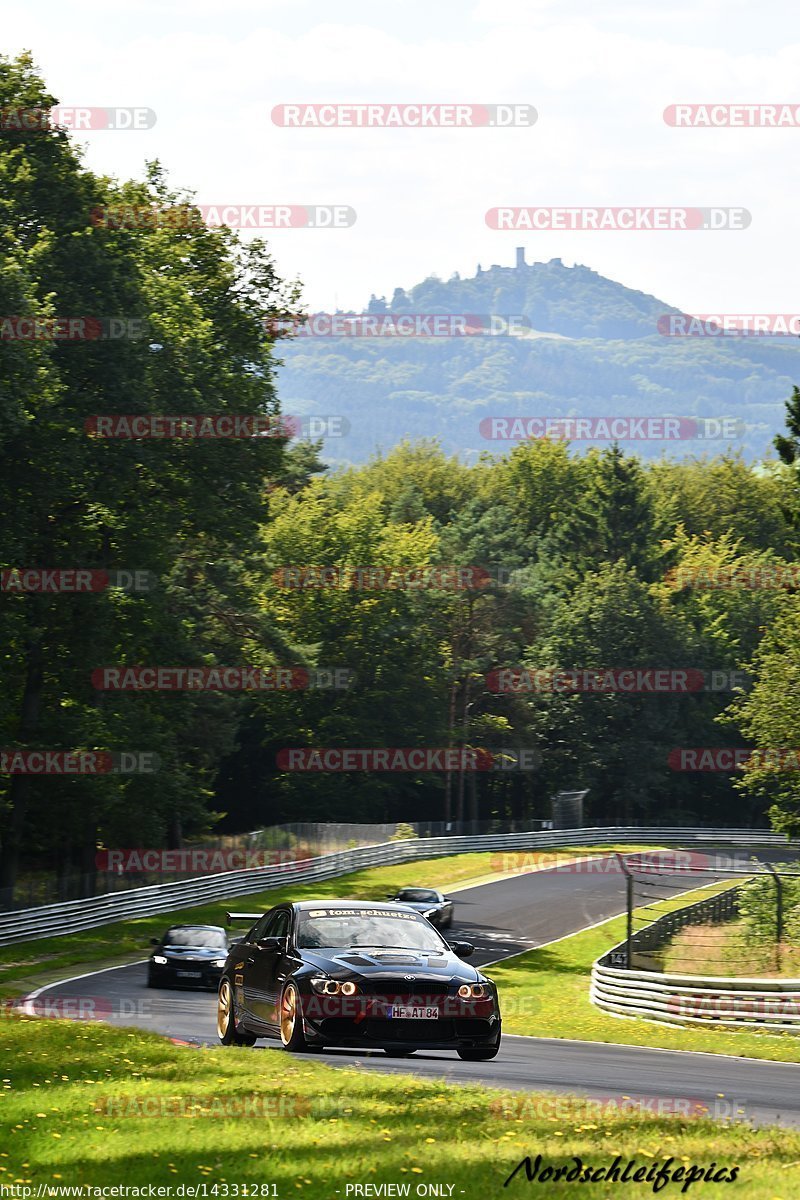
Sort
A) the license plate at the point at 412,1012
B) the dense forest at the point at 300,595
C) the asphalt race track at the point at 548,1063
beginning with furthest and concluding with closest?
the dense forest at the point at 300,595
the asphalt race track at the point at 548,1063
the license plate at the point at 412,1012

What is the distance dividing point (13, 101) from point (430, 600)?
48.1m

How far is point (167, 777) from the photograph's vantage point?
158ft

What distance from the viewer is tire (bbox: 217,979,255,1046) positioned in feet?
53.8

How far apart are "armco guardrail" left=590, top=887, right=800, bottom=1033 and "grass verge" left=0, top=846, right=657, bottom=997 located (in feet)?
38.4

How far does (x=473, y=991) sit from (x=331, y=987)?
1.24 meters

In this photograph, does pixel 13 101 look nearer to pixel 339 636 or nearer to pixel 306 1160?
pixel 306 1160

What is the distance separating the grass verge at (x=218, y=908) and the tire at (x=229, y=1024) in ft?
48.2

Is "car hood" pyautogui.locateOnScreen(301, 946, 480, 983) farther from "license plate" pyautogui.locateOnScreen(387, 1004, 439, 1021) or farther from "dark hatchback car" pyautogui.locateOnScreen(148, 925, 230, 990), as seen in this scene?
"dark hatchback car" pyautogui.locateOnScreen(148, 925, 230, 990)

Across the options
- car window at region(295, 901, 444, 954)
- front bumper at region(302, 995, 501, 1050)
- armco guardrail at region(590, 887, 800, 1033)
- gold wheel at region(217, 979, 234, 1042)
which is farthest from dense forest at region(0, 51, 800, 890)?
front bumper at region(302, 995, 501, 1050)

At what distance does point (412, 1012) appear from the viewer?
43.8 feet

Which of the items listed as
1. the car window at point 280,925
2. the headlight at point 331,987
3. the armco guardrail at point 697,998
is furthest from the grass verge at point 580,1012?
the headlight at point 331,987

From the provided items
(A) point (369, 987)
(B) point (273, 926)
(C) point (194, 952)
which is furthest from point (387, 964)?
(C) point (194, 952)

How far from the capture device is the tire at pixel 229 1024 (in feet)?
53.8

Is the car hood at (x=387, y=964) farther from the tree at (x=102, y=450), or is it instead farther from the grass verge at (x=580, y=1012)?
the tree at (x=102, y=450)
